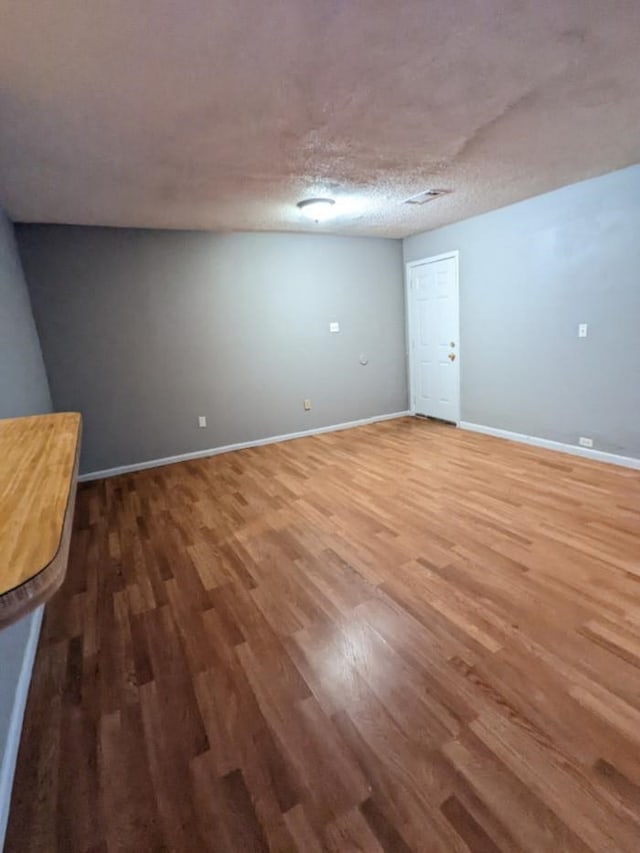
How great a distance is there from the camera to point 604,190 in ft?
10.7

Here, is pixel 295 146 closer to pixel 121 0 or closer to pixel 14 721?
pixel 121 0

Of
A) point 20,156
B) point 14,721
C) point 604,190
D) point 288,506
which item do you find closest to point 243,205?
point 20,156

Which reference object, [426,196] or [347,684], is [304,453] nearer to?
[426,196]

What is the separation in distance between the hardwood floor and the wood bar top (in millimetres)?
1079

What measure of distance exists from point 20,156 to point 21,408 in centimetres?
144

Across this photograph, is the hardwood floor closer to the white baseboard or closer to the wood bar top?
the white baseboard

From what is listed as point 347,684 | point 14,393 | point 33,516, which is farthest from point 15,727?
point 14,393

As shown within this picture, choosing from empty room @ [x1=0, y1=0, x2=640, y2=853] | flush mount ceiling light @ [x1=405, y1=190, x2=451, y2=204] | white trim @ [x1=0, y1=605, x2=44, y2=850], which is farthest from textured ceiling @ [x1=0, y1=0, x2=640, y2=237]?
white trim @ [x1=0, y1=605, x2=44, y2=850]

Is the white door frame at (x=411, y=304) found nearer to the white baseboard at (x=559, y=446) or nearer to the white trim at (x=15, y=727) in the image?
the white baseboard at (x=559, y=446)

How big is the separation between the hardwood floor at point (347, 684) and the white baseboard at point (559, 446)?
71cm

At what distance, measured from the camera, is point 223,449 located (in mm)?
4703

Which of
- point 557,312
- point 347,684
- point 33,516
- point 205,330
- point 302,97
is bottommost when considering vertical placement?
point 347,684

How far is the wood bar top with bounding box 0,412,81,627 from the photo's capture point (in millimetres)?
453

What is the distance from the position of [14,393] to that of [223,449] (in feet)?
8.14
